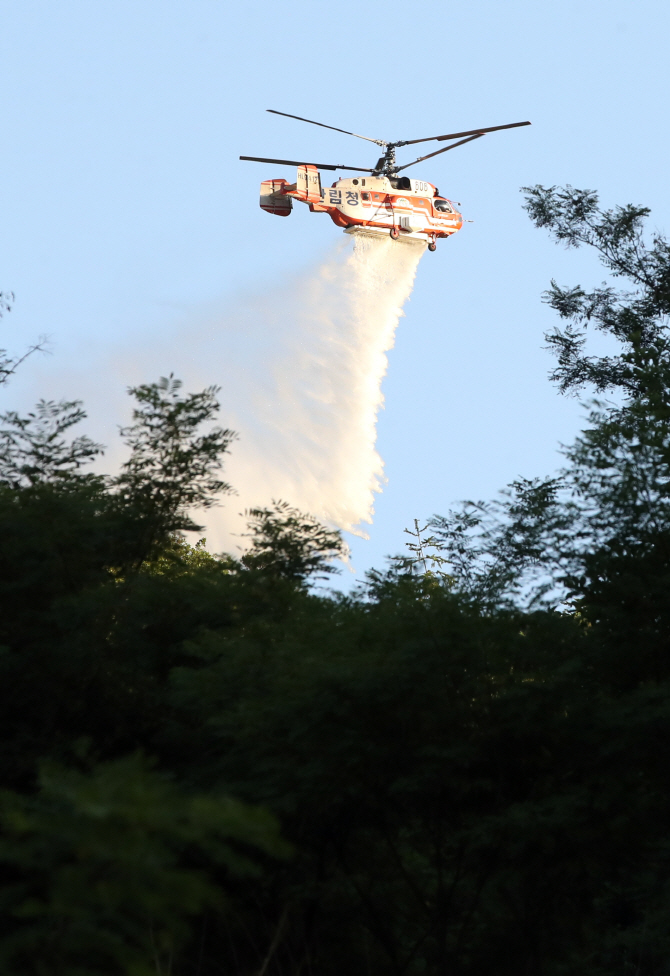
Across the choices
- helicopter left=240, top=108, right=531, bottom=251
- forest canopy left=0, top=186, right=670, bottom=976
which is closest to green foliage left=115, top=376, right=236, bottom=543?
forest canopy left=0, top=186, right=670, bottom=976

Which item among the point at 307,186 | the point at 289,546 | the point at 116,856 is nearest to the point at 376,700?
the point at 289,546

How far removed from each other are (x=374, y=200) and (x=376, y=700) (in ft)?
97.8

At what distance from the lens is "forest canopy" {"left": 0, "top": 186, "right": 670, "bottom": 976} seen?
40.9 ft

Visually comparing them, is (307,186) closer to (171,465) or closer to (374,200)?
(374,200)

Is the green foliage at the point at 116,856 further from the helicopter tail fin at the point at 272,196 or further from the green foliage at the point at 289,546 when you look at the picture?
the helicopter tail fin at the point at 272,196

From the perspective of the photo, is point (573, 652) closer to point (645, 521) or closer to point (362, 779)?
point (645, 521)

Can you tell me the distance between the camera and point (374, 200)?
4025 centimetres

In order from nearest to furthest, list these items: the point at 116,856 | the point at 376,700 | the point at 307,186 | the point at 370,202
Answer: the point at 116,856
the point at 376,700
the point at 307,186
the point at 370,202

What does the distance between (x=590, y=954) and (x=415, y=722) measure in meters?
6.40

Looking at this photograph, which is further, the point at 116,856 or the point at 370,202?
the point at 370,202

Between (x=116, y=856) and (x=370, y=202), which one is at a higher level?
(x=370, y=202)

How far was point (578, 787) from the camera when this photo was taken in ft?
39.8

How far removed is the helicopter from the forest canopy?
986 inches

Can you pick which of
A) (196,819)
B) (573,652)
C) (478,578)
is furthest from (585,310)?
(196,819)
